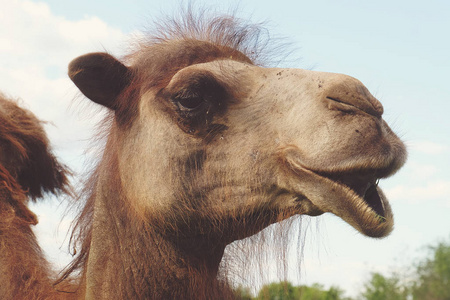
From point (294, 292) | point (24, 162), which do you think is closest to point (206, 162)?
point (294, 292)

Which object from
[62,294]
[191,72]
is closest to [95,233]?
[62,294]

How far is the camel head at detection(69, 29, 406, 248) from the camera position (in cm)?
340

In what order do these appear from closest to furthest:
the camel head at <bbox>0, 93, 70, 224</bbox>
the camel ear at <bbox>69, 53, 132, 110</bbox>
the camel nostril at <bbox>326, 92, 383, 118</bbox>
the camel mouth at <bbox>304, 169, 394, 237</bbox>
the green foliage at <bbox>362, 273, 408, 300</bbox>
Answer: the camel mouth at <bbox>304, 169, 394, 237</bbox>
the camel nostril at <bbox>326, 92, 383, 118</bbox>
the camel ear at <bbox>69, 53, 132, 110</bbox>
the camel head at <bbox>0, 93, 70, 224</bbox>
the green foliage at <bbox>362, 273, 408, 300</bbox>

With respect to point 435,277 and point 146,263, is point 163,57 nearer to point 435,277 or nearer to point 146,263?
Answer: point 146,263

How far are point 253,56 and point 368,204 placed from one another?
2.19m

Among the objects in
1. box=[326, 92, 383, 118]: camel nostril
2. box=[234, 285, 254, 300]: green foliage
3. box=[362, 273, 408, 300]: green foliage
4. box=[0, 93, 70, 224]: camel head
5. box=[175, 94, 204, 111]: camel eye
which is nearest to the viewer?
box=[326, 92, 383, 118]: camel nostril

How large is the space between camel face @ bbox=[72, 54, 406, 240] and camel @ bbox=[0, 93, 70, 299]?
4.33 feet

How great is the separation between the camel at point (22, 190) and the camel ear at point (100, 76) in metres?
1.60

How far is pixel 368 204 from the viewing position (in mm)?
3436

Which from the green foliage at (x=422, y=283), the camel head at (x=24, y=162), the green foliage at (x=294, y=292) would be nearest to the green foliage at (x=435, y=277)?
the green foliage at (x=422, y=283)

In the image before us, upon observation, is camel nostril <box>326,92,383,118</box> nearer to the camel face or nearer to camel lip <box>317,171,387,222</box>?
the camel face

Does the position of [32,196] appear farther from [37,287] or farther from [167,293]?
[167,293]

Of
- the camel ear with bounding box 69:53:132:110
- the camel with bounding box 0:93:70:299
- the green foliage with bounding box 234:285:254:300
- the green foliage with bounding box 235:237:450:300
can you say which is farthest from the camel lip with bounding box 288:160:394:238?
the green foliage with bounding box 235:237:450:300

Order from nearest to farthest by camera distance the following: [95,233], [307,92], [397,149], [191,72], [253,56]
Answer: [397,149] → [307,92] → [191,72] → [95,233] → [253,56]
